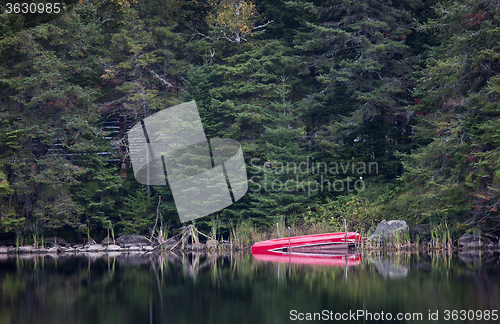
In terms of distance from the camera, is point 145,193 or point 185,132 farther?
point 145,193

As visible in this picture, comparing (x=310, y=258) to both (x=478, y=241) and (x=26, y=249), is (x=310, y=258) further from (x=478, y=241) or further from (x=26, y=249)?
(x=26, y=249)

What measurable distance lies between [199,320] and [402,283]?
5.10 meters

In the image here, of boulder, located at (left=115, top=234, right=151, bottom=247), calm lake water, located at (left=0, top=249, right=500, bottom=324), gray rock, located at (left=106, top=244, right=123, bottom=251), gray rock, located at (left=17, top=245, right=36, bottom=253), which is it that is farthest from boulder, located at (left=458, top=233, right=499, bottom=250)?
gray rock, located at (left=17, top=245, right=36, bottom=253)

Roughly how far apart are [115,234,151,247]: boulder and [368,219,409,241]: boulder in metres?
9.37

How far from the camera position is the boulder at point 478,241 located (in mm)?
17734

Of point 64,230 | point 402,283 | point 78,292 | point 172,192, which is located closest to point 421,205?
point 402,283

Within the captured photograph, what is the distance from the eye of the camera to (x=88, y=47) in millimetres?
22781

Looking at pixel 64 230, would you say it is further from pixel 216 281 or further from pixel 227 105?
pixel 216 281

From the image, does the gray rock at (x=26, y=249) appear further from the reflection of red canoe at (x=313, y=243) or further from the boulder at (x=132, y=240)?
the reflection of red canoe at (x=313, y=243)

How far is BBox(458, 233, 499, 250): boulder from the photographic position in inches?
698

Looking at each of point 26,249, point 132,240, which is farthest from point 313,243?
point 26,249

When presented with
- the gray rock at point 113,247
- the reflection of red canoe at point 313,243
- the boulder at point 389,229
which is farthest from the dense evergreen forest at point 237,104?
the reflection of red canoe at point 313,243

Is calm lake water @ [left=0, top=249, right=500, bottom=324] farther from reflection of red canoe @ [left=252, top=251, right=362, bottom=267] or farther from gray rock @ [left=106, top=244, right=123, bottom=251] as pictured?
gray rock @ [left=106, top=244, right=123, bottom=251]

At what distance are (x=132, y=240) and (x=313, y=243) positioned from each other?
801 cm
